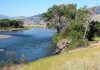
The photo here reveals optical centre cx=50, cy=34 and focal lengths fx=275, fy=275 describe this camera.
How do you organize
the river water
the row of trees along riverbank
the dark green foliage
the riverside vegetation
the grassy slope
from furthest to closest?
the dark green foliage → the row of trees along riverbank → the river water → the riverside vegetation → the grassy slope

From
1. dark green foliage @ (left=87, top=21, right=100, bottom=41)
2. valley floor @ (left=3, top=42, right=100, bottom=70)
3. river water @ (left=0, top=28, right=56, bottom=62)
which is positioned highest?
valley floor @ (left=3, top=42, right=100, bottom=70)

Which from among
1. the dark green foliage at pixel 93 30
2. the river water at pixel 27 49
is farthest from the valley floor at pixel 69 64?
the dark green foliage at pixel 93 30

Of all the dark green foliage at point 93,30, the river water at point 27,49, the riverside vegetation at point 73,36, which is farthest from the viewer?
the dark green foliage at point 93,30

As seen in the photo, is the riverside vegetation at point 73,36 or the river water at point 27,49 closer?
the riverside vegetation at point 73,36

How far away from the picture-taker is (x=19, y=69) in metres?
15.7

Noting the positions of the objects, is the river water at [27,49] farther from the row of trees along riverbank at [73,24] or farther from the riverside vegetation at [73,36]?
the row of trees along riverbank at [73,24]

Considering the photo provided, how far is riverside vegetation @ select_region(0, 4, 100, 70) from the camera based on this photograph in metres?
15.5

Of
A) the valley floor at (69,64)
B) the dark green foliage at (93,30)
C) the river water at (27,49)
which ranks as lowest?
the river water at (27,49)

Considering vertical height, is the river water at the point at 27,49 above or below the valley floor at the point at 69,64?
below

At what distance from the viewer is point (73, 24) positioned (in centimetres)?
8138

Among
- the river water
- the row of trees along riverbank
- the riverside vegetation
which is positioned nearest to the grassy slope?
the riverside vegetation

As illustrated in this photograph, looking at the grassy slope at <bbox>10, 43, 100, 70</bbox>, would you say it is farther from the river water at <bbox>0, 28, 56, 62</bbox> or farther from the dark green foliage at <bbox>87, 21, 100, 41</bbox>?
the dark green foliage at <bbox>87, 21, 100, 41</bbox>

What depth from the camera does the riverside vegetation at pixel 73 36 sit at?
15.5 m

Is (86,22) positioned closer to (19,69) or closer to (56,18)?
(56,18)
